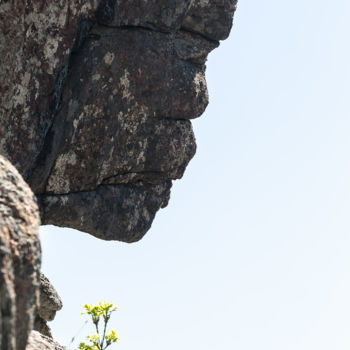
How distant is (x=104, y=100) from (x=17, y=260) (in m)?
16.0

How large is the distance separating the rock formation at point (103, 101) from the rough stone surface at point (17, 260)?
12.8m

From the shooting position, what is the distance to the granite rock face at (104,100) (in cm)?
2033

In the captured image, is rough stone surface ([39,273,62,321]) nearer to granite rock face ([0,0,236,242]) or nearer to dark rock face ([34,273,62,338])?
dark rock face ([34,273,62,338])

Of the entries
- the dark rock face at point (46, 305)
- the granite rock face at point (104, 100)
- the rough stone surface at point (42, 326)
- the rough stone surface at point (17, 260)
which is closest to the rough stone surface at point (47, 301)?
the dark rock face at point (46, 305)

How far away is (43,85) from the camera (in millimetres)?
20859

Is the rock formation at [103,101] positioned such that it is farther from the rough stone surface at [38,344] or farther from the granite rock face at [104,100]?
the rough stone surface at [38,344]

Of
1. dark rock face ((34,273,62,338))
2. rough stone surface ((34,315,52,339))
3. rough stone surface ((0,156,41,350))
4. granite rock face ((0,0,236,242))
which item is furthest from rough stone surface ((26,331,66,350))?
dark rock face ((34,273,62,338))

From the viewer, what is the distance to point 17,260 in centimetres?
702

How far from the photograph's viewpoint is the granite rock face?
800 inches

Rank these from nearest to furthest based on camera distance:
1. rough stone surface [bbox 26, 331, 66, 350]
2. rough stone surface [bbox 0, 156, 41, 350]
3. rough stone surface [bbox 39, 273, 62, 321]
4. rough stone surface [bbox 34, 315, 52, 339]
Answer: rough stone surface [bbox 0, 156, 41, 350] < rough stone surface [bbox 26, 331, 66, 350] < rough stone surface [bbox 34, 315, 52, 339] < rough stone surface [bbox 39, 273, 62, 321]

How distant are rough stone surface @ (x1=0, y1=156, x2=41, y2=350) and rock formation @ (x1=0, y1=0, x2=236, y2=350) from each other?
12.8 m

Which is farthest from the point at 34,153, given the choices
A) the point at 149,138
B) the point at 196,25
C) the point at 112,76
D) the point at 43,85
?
the point at 196,25

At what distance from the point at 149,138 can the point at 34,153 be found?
17.6ft

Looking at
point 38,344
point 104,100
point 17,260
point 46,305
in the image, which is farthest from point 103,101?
point 17,260
